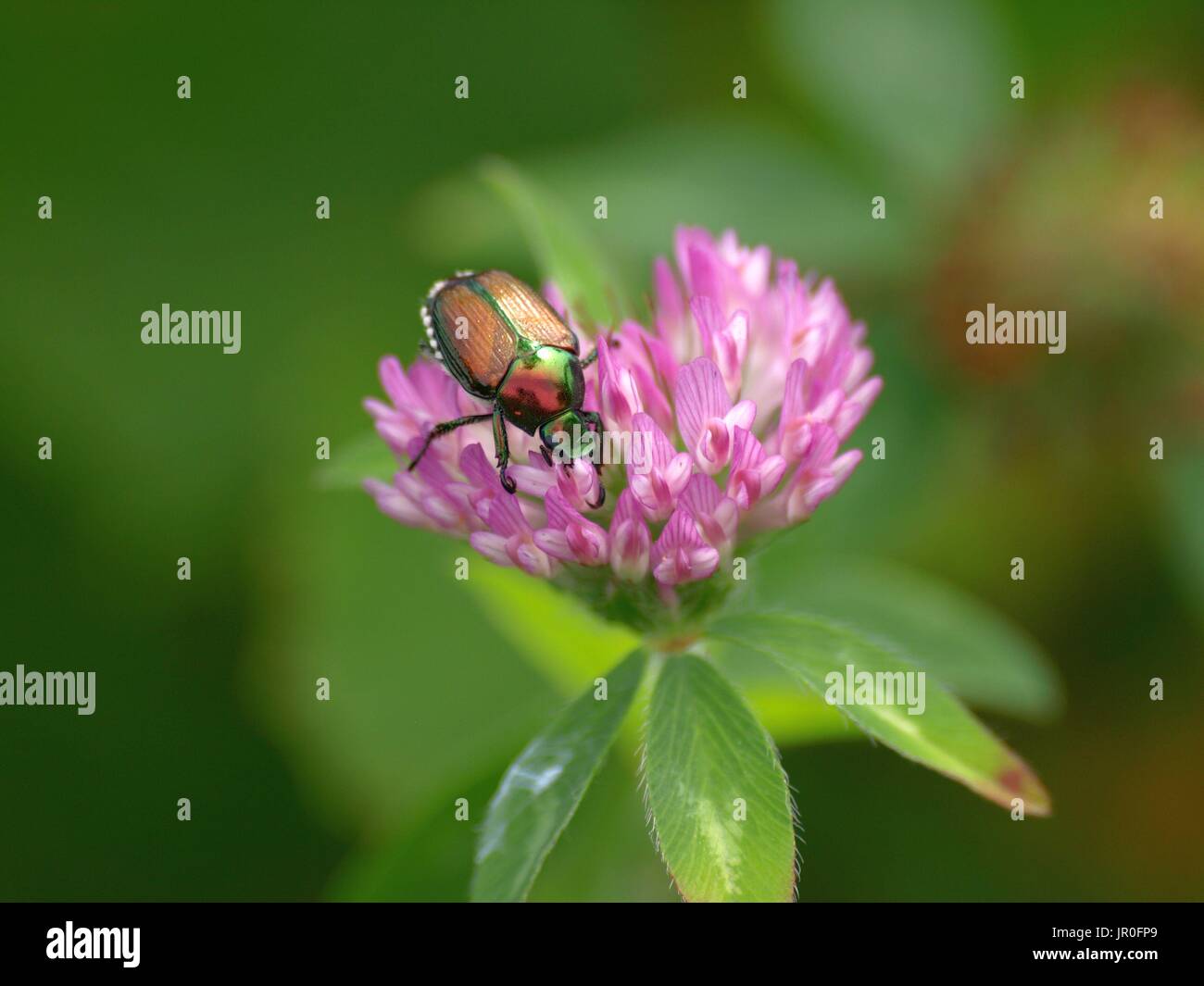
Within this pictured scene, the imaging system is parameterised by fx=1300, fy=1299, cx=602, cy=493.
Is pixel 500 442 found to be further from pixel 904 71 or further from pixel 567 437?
pixel 904 71

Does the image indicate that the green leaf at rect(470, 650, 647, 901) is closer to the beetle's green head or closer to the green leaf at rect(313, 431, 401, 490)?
the beetle's green head

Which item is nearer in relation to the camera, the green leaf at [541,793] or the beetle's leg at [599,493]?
the green leaf at [541,793]

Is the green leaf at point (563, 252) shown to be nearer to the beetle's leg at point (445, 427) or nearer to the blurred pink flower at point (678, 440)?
the blurred pink flower at point (678, 440)

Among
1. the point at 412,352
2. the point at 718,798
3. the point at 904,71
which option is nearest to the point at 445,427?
the point at 718,798

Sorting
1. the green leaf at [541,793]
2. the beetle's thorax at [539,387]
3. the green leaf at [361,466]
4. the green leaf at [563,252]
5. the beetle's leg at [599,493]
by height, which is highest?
the green leaf at [563,252]

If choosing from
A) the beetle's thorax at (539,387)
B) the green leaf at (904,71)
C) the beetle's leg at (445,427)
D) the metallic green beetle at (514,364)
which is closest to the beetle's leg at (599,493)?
the metallic green beetle at (514,364)

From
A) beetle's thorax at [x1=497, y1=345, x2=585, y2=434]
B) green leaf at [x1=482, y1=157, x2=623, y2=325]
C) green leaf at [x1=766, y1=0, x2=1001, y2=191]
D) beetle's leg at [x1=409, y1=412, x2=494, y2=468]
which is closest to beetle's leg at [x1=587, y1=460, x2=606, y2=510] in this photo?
beetle's thorax at [x1=497, y1=345, x2=585, y2=434]
